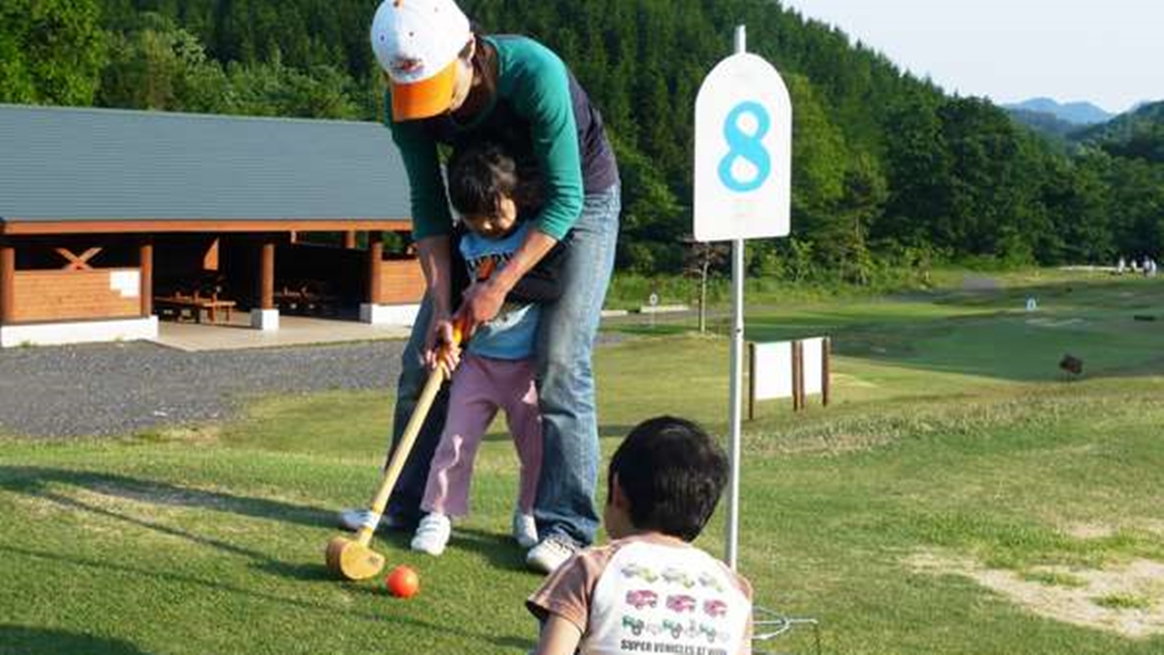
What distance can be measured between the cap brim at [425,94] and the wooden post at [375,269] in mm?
27144

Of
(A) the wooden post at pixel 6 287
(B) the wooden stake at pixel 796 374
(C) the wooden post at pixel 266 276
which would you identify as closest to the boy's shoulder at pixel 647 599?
(B) the wooden stake at pixel 796 374

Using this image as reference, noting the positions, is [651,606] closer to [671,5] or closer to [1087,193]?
[1087,193]

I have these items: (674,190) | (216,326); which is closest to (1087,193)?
(674,190)

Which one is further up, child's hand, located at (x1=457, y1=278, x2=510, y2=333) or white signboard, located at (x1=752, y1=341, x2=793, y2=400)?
child's hand, located at (x1=457, y1=278, x2=510, y2=333)

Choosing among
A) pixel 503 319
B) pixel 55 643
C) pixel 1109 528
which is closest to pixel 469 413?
pixel 503 319

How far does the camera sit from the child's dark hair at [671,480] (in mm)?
3084

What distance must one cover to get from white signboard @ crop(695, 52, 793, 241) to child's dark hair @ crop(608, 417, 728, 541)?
1.99 m

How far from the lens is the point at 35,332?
2658cm

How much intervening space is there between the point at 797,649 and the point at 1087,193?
3520 inches

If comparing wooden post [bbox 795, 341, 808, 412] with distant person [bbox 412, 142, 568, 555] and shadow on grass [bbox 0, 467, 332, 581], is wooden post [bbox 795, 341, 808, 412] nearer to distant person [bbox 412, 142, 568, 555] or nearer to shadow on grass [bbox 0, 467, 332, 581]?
shadow on grass [bbox 0, 467, 332, 581]

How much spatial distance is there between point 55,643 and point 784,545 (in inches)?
138

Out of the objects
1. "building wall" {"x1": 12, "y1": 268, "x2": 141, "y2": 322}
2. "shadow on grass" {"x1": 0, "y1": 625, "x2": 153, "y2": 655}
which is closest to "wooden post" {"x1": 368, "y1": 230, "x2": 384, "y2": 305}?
"building wall" {"x1": 12, "y1": 268, "x2": 141, "y2": 322}

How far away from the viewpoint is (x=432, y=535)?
533 centimetres

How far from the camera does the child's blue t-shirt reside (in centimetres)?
511
